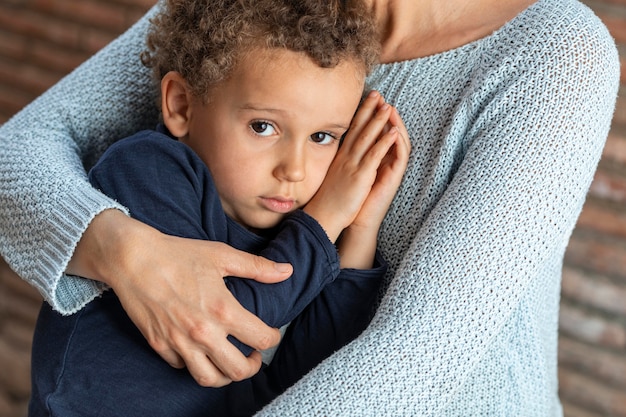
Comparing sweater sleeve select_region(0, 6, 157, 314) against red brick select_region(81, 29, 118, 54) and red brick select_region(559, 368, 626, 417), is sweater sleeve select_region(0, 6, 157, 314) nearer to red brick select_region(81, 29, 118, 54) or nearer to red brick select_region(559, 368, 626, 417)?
red brick select_region(81, 29, 118, 54)

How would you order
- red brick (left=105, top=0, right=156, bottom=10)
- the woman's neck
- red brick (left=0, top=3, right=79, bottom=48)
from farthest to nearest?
red brick (left=0, top=3, right=79, bottom=48) → red brick (left=105, top=0, right=156, bottom=10) → the woman's neck

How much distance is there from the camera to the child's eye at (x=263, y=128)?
3.45 ft

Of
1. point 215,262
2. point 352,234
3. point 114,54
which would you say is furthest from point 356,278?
point 114,54

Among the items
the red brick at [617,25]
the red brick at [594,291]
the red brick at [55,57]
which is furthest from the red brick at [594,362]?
the red brick at [55,57]

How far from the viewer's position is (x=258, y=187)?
1067 mm

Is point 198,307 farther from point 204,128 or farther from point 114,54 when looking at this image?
point 114,54

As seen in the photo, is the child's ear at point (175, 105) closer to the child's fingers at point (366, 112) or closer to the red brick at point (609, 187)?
the child's fingers at point (366, 112)

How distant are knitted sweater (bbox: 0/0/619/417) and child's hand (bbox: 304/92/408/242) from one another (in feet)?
0.12

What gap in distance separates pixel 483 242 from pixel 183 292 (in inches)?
15.1

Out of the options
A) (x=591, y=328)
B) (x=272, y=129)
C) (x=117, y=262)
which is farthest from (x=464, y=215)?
(x=591, y=328)

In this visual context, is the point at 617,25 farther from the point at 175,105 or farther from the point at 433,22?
the point at 175,105

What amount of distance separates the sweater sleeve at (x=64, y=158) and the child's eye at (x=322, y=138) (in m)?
0.30

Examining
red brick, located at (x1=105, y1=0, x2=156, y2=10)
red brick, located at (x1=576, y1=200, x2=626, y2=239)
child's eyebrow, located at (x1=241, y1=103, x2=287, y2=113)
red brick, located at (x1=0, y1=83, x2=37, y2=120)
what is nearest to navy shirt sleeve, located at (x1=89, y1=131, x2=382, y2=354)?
child's eyebrow, located at (x1=241, y1=103, x2=287, y2=113)

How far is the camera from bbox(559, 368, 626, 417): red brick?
6.28ft
